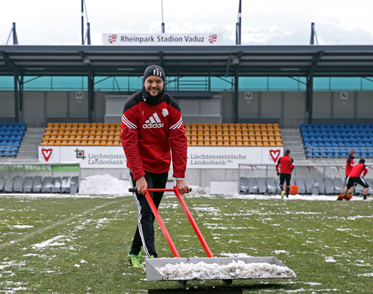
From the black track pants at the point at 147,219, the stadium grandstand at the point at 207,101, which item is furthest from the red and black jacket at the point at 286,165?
the black track pants at the point at 147,219

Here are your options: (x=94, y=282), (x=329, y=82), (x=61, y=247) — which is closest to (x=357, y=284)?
(x=94, y=282)

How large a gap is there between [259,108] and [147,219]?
29.8 metres

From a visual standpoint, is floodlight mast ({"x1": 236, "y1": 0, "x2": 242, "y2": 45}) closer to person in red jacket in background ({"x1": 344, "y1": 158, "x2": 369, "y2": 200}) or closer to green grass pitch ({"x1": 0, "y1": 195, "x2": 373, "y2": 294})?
person in red jacket in background ({"x1": 344, "y1": 158, "x2": 369, "y2": 200})

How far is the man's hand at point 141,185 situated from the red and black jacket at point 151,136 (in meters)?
0.05

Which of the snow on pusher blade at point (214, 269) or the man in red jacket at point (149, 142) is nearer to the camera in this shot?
the snow on pusher blade at point (214, 269)

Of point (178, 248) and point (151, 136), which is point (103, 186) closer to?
point (178, 248)

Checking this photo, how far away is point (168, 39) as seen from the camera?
26.3 metres

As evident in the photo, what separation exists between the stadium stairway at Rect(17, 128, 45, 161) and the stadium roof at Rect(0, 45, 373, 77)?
4.61 metres

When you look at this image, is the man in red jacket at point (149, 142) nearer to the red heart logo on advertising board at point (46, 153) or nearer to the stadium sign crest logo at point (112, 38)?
the red heart logo on advertising board at point (46, 153)

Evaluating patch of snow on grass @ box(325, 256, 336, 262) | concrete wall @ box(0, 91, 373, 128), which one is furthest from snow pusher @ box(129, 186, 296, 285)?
concrete wall @ box(0, 91, 373, 128)

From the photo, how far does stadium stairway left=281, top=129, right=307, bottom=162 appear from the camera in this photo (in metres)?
27.4

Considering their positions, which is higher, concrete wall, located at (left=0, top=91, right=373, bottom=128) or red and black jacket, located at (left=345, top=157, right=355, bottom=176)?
concrete wall, located at (left=0, top=91, right=373, bottom=128)

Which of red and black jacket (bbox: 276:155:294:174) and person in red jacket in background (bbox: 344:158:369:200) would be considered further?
red and black jacket (bbox: 276:155:294:174)

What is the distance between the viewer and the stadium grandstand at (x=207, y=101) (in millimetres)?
25734
